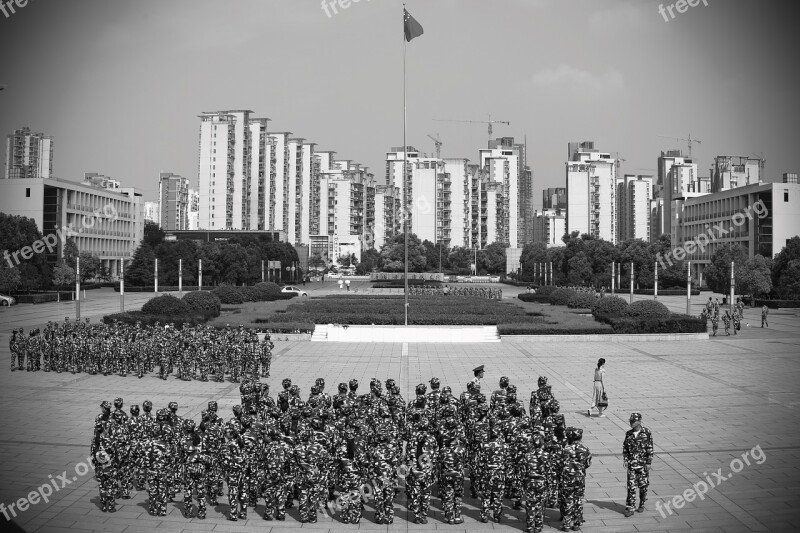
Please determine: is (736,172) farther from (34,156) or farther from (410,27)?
(34,156)

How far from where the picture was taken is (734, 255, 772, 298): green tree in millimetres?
41281

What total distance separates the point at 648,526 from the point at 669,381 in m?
10.0

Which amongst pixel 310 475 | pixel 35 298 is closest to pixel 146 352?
pixel 310 475

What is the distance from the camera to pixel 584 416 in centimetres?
1341

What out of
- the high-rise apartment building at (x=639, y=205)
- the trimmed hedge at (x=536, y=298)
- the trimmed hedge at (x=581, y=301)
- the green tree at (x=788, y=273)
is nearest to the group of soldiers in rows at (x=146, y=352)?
the trimmed hedge at (x=581, y=301)

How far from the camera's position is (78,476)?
9.69m

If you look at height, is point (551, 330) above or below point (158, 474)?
above

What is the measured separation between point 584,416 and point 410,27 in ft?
60.4

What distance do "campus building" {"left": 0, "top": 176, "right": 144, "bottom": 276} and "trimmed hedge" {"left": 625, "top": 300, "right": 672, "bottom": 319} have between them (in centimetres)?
4294

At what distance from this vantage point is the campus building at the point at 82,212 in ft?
195

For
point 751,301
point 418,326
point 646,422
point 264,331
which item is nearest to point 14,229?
point 264,331

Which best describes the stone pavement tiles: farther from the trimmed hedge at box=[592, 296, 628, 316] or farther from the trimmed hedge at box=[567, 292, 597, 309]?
the trimmed hedge at box=[567, 292, 597, 309]

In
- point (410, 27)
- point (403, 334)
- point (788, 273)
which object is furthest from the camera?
point (788, 273)

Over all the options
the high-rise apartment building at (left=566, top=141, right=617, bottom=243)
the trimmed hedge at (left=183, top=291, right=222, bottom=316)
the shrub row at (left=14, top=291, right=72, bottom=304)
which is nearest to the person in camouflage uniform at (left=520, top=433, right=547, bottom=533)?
the trimmed hedge at (left=183, top=291, right=222, bottom=316)
